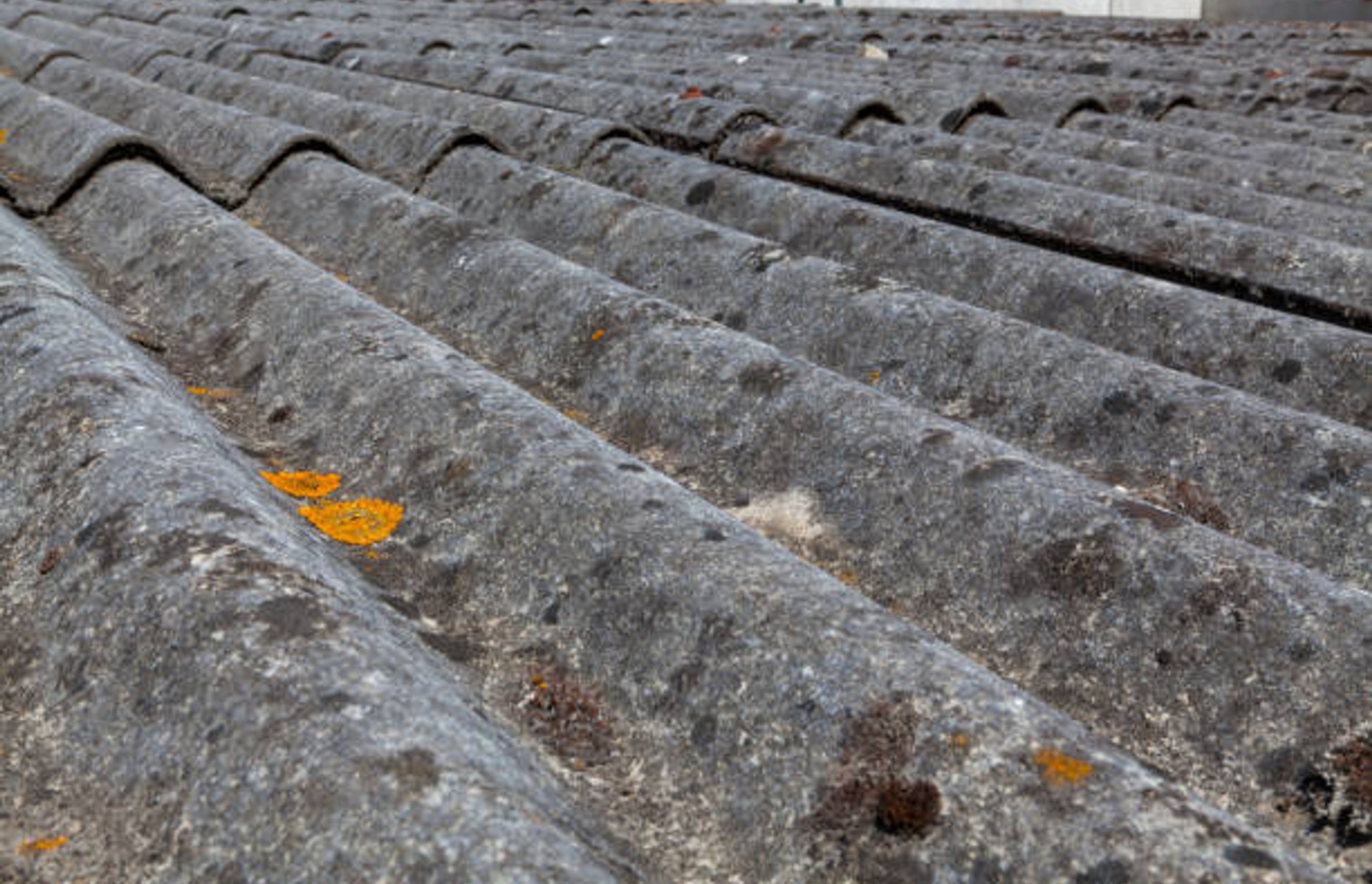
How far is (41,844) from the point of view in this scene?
4.58 ft

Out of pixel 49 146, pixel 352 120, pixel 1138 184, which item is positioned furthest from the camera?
pixel 352 120

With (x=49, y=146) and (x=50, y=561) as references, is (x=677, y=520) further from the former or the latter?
(x=49, y=146)

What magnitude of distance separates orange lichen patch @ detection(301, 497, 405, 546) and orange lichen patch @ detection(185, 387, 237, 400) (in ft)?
2.01

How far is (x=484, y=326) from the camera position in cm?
317

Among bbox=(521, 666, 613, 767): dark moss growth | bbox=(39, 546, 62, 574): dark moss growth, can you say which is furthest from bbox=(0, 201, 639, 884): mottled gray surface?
bbox=(521, 666, 613, 767): dark moss growth

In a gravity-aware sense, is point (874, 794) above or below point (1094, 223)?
above

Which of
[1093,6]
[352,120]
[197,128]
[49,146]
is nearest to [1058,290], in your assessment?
[352,120]

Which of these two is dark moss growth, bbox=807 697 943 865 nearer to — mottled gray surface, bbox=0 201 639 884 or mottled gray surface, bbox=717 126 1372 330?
mottled gray surface, bbox=0 201 639 884

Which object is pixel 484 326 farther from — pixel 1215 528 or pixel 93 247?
pixel 1215 528

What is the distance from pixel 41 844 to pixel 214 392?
1.54 metres

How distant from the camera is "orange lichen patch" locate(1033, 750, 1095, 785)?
1.46 m

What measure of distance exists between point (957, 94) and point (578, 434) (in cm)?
428

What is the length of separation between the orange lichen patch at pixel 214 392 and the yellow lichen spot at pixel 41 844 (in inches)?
57.7

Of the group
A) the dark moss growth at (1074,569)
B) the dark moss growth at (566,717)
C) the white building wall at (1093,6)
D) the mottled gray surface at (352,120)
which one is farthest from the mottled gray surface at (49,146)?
the white building wall at (1093,6)
